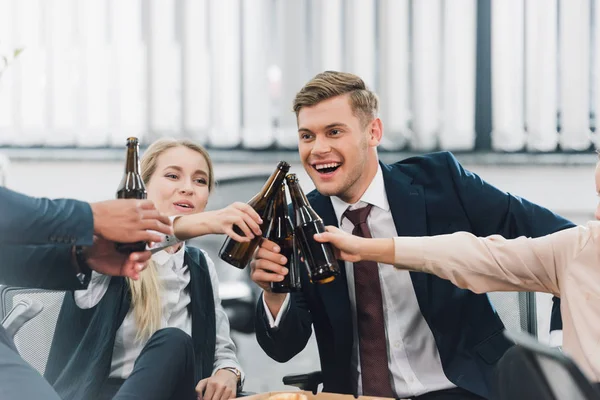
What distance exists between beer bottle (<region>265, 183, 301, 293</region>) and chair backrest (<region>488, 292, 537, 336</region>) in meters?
0.55

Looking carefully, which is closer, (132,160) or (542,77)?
(132,160)

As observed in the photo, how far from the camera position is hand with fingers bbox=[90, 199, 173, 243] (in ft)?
3.59

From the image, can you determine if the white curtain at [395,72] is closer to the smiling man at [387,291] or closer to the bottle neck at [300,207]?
the smiling man at [387,291]

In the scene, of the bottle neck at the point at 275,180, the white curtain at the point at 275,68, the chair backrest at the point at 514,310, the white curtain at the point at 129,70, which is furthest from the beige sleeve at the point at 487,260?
the white curtain at the point at 129,70

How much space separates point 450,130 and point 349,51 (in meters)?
0.66

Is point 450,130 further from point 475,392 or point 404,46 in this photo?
point 475,392

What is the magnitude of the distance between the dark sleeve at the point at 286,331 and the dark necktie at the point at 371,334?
125mm

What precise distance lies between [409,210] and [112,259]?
76cm

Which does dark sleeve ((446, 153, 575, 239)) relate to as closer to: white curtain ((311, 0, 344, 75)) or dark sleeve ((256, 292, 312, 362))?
dark sleeve ((256, 292, 312, 362))

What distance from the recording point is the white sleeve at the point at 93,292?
4.93 ft

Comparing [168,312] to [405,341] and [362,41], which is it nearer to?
[405,341]

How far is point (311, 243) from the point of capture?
1317 mm

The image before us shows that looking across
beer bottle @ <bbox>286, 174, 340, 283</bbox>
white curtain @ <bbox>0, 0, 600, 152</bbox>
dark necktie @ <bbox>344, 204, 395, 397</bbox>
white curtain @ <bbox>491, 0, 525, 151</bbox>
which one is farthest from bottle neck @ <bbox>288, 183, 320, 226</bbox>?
white curtain @ <bbox>491, 0, 525, 151</bbox>

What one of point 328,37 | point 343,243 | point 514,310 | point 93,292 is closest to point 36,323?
point 93,292
